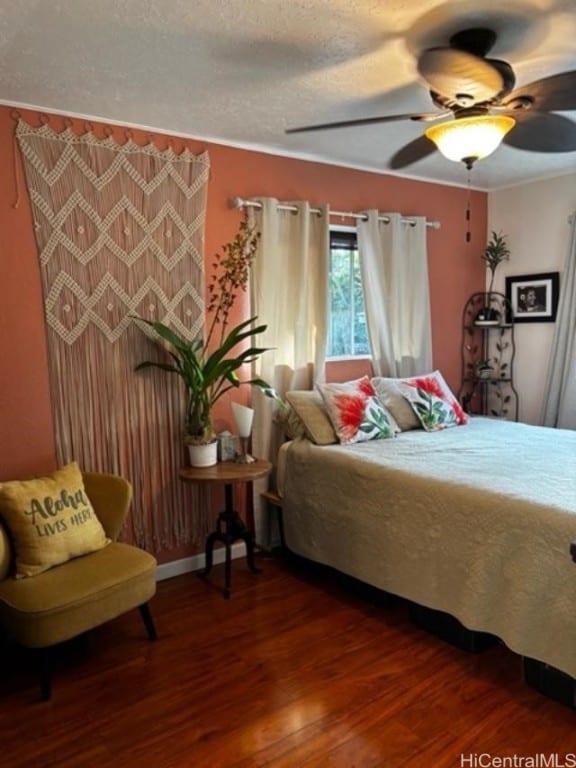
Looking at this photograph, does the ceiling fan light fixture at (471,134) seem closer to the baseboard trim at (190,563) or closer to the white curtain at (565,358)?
the white curtain at (565,358)

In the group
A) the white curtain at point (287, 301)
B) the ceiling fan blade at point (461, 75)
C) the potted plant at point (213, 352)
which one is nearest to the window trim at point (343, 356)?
the white curtain at point (287, 301)

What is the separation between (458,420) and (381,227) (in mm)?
1463

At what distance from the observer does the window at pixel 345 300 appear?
13.1 ft

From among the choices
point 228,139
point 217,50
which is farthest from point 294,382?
point 217,50

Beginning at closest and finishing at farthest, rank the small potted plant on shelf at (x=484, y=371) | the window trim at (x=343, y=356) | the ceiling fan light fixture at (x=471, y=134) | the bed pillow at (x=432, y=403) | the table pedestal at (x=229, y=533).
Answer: the ceiling fan light fixture at (x=471, y=134)
the table pedestal at (x=229, y=533)
the bed pillow at (x=432, y=403)
the window trim at (x=343, y=356)
the small potted plant on shelf at (x=484, y=371)

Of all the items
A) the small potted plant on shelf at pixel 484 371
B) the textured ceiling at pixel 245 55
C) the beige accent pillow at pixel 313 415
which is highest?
the textured ceiling at pixel 245 55

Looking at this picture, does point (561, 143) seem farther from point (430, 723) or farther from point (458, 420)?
point (430, 723)

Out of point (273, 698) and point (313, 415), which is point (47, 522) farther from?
point (313, 415)

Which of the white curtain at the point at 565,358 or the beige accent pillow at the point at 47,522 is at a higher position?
the white curtain at the point at 565,358

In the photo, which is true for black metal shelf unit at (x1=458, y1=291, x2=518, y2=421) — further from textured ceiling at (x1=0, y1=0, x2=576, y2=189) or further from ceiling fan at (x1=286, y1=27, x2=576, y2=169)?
ceiling fan at (x1=286, y1=27, x2=576, y2=169)

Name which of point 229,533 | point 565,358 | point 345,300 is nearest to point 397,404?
point 345,300

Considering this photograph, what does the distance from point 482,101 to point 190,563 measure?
2.81 metres

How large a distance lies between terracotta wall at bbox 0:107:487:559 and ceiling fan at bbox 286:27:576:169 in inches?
55.2

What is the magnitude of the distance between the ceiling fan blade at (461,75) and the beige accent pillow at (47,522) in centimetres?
222
